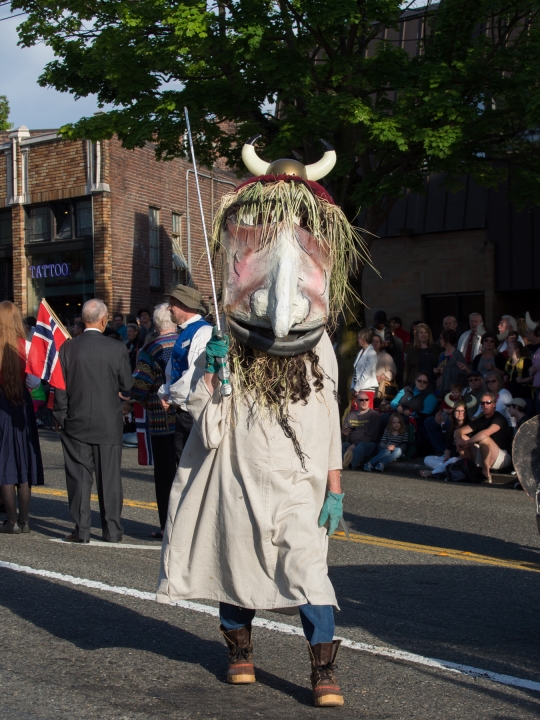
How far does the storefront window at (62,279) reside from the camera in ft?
81.0

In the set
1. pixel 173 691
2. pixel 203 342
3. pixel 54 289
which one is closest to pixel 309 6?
pixel 203 342

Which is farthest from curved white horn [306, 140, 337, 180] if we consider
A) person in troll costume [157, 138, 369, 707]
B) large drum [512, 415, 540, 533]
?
large drum [512, 415, 540, 533]

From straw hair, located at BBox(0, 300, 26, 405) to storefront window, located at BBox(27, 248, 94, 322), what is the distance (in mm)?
16391

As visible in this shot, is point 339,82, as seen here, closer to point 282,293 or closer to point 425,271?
point 425,271

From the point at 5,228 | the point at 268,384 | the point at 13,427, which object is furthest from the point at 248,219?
the point at 5,228

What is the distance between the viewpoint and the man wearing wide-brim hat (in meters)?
6.96

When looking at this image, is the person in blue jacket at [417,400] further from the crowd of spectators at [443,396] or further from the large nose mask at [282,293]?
the large nose mask at [282,293]

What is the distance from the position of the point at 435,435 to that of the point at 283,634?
329 inches

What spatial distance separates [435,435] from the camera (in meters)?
13.2

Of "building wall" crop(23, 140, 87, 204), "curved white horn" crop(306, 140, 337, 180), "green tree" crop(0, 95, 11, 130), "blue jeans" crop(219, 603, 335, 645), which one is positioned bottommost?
"blue jeans" crop(219, 603, 335, 645)

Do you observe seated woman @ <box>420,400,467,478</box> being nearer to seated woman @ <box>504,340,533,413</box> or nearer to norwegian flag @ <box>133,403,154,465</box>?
seated woman @ <box>504,340,533,413</box>

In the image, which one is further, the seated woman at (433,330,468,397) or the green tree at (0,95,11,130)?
the green tree at (0,95,11,130)

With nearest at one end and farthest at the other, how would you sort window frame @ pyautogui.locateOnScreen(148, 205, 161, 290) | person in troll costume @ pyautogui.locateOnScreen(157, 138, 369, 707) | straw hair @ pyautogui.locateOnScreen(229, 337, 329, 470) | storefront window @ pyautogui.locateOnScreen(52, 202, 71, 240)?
person in troll costume @ pyautogui.locateOnScreen(157, 138, 369, 707)
straw hair @ pyautogui.locateOnScreen(229, 337, 329, 470)
storefront window @ pyautogui.locateOnScreen(52, 202, 71, 240)
window frame @ pyautogui.locateOnScreen(148, 205, 161, 290)

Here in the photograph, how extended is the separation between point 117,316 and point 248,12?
7731 millimetres
